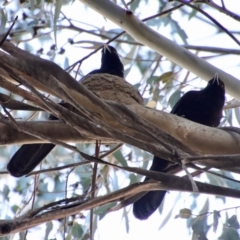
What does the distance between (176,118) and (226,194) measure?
351mm

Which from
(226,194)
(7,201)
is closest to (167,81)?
(7,201)

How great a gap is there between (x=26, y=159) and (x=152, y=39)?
0.64 metres

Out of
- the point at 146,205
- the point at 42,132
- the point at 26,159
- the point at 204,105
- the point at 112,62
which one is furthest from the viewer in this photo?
the point at 112,62

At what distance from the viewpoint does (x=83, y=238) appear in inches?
105

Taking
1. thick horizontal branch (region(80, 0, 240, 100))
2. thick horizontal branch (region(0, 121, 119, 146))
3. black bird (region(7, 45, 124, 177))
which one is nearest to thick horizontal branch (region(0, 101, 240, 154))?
thick horizontal branch (region(0, 121, 119, 146))

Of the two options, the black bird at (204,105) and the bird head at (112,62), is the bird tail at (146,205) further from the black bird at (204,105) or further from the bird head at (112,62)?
the bird head at (112,62)

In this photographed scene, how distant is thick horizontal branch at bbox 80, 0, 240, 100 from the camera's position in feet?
6.86

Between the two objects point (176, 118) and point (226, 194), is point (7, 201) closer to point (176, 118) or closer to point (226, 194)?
point (176, 118)

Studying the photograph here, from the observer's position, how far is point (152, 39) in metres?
2.12

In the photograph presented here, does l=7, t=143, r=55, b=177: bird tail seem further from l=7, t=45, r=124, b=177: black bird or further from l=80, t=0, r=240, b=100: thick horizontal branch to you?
l=80, t=0, r=240, b=100: thick horizontal branch

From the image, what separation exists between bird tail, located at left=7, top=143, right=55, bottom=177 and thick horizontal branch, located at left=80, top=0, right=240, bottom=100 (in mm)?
547

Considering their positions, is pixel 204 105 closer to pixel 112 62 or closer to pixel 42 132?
pixel 112 62

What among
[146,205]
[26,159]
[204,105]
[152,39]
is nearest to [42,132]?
[26,159]

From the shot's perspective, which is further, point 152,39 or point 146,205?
point 146,205
